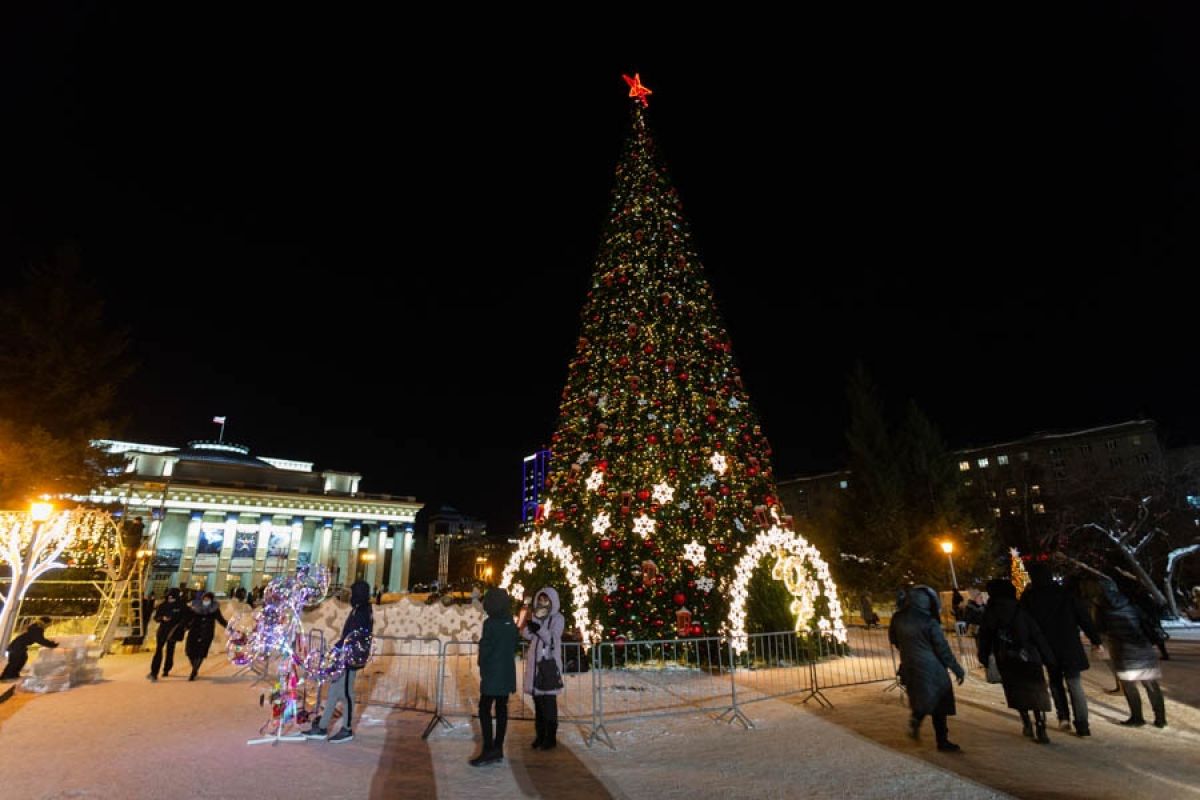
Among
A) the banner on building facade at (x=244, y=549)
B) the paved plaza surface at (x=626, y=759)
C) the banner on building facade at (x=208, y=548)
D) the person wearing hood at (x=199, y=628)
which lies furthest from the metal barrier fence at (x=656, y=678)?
the banner on building facade at (x=244, y=549)

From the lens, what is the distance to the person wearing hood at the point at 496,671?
6156 millimetres

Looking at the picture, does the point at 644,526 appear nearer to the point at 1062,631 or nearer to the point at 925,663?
the point at 925,663

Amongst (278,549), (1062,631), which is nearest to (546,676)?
(1062,631)

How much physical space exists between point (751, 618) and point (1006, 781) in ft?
24.1

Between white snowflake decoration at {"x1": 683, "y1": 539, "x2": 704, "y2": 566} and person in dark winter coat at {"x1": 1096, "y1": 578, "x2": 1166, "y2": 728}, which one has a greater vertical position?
white snowflake decoration at {"x1": 683, "y1": 539, "x2": 704, "y2": 566}

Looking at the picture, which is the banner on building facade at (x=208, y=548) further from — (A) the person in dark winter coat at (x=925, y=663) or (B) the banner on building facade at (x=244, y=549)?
(A) the person in dark winter coat at (x=925, y=663)

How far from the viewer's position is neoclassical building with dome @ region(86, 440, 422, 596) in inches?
2286

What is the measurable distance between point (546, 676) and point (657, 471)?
701cm

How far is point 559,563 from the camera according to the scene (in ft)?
43.7

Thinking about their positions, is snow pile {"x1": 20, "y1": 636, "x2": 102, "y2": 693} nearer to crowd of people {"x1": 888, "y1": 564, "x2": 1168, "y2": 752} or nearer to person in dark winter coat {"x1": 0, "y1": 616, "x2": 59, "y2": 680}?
person in dark winter coat {"x1": 0, "y1": 616, "x2": 59, "y2": 680}

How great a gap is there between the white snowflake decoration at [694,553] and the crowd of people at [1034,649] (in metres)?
5.75

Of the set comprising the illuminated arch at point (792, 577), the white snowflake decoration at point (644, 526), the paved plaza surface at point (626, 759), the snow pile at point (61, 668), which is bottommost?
the paved plaza surface at point (626, 759)

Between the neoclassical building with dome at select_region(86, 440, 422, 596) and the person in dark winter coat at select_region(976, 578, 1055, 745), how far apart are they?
5481 centimetres

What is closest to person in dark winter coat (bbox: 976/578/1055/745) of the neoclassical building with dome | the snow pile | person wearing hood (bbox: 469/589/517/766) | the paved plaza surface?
the paved plaza surface
